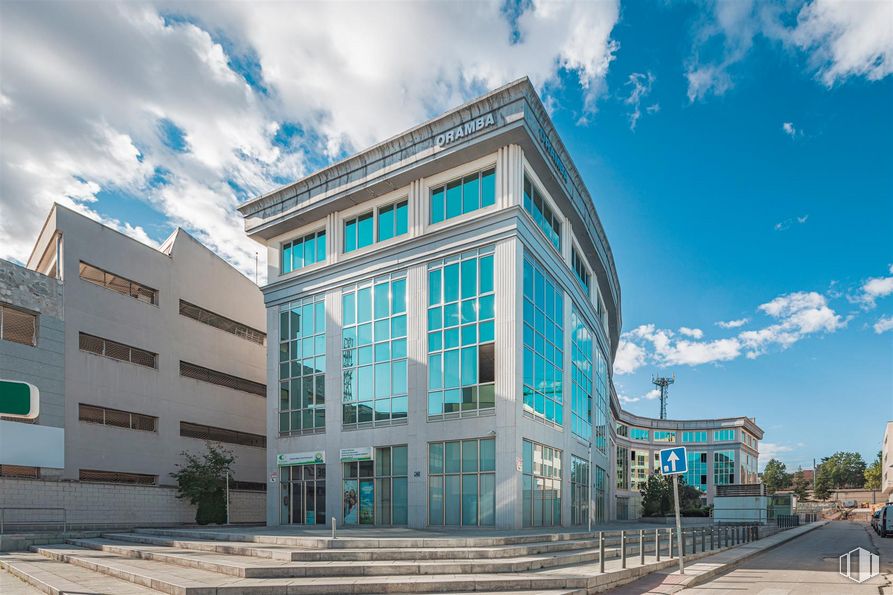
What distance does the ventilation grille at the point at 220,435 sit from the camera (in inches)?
1470

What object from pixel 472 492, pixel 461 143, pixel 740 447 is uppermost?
pixel 461 143

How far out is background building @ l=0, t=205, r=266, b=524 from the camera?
2931cm

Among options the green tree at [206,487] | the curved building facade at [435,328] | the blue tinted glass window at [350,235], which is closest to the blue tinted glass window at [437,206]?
the curved building facade at [435,328]

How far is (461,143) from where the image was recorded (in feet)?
87.0

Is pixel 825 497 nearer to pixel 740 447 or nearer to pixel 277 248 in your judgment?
pixel 740 447

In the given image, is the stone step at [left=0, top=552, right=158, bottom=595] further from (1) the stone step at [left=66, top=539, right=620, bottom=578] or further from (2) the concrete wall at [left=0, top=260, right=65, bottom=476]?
(2) the concrete wall at [left=0, top=260, right=65, bottom=476]

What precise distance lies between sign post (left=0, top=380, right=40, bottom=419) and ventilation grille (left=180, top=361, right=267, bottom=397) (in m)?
33.4

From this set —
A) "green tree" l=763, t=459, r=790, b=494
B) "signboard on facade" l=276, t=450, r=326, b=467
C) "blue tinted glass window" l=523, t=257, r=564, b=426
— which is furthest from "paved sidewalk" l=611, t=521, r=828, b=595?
"green tree" l=763, t=459, r=790, b=494

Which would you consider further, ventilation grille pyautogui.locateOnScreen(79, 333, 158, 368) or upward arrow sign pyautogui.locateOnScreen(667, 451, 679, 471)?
ventilation grille pyautogui.locateOnScreen(79, 333, 158, 368)

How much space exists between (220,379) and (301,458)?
1216 cm

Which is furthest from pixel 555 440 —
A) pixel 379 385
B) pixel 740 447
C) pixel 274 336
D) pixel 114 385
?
pixel 740 447

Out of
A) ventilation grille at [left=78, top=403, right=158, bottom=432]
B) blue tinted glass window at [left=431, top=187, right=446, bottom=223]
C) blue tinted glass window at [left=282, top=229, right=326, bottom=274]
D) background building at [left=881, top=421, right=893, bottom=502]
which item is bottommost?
background building at [left=881, top=421, right=893, bottom=502]

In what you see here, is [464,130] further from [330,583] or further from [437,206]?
[330,583]

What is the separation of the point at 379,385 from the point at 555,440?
8554mm
